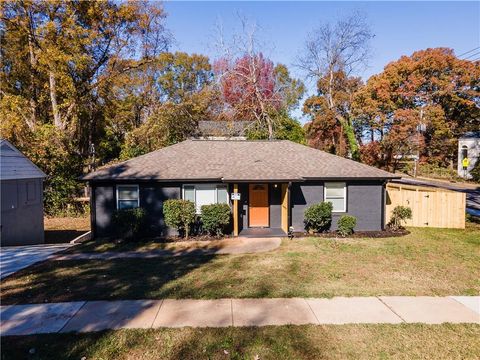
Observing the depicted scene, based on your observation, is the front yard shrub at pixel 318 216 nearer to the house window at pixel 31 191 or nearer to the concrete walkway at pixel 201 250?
the concrete walkway at pixel 201 250

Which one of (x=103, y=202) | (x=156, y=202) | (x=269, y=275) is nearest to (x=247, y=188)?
(x=156, y=202)

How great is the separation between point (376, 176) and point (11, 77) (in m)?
34.6

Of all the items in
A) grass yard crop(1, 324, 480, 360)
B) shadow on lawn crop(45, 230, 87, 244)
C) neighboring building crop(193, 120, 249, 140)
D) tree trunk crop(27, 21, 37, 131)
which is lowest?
shadow on lawn crop(45, 230, 87, 244)

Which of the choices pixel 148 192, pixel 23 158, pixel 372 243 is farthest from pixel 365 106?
pixel 23 158

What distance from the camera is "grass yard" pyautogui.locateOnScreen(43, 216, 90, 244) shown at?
1648 cm

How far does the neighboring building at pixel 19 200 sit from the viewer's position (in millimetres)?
13539

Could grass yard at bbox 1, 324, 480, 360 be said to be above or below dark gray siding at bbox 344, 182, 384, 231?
below

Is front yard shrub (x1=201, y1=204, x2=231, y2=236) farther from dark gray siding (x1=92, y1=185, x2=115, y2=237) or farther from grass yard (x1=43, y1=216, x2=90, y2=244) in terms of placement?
grass yard (x1=43, y1=216, x2=90, y2=244)

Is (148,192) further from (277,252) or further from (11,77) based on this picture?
(11,77)

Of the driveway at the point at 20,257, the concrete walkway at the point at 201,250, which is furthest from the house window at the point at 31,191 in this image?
the concrete walkway at the point at 201,250

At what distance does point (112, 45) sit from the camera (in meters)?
27.8

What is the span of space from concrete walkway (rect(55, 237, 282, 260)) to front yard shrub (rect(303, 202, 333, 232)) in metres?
1.78

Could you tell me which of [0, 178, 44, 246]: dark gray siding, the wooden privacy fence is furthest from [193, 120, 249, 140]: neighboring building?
[0, 178, 44, 246]: dark gray siding

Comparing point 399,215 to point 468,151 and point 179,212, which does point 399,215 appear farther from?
point 468,151
